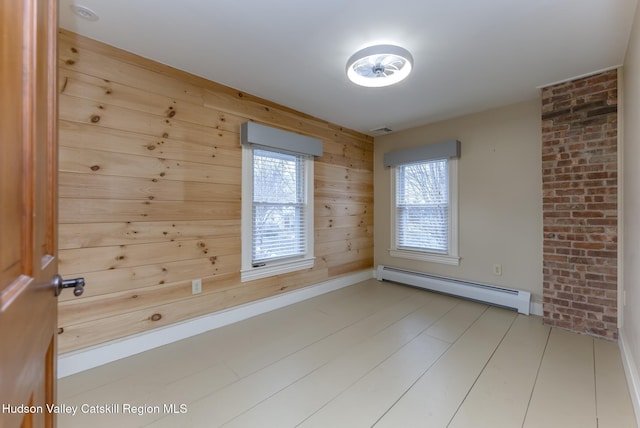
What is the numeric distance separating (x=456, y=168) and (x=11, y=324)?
392 cm

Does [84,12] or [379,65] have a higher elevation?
[84,12]

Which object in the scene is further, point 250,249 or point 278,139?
point 278,139

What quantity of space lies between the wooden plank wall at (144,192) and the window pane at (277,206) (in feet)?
0.84

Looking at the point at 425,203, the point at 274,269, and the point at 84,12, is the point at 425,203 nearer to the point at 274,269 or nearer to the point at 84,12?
the point at 274,269

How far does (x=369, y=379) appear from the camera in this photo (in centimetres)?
186

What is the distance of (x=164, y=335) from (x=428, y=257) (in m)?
3.24

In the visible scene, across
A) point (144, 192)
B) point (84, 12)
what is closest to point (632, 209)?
point (144, 192)

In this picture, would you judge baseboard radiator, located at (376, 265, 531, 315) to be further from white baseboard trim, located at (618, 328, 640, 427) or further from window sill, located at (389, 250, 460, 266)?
white baseboard trim, located at (618, 328, 640, 427)

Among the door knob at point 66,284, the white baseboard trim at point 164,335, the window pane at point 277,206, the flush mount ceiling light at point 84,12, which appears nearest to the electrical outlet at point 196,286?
the white baseboard trim at point 164,335

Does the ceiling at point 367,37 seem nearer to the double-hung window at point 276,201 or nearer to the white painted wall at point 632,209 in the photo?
the white painted wall at point 632,209

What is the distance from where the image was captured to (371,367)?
2.00 metres

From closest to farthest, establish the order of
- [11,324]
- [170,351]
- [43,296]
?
[11,324] < [43,296] < [170,351]


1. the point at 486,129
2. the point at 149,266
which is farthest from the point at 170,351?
the point at 486,129

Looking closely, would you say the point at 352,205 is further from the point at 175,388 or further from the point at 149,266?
the point at 175,388
